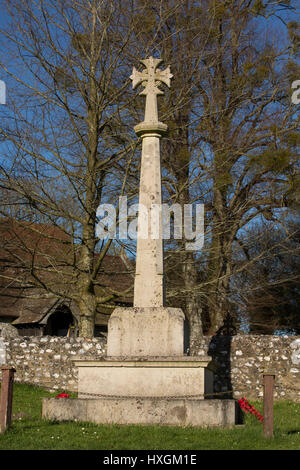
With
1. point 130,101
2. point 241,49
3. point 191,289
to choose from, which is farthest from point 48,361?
point 241,49

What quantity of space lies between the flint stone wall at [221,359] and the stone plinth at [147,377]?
474 cm

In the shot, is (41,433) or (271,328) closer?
(41,433)

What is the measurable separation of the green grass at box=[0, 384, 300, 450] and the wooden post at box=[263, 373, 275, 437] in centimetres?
11

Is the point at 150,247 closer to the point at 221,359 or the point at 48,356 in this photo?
the point at 221,359

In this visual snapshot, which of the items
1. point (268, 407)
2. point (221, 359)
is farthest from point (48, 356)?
point (268, 407)

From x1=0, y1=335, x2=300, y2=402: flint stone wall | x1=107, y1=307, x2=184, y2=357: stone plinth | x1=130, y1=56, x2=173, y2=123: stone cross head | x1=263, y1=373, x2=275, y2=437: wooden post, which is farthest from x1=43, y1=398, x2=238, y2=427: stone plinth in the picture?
x1=0, y1=335, x2=300, y2=402: flint stone wall

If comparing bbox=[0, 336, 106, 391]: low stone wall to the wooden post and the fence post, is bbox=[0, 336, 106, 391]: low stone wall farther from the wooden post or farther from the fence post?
the wooden post

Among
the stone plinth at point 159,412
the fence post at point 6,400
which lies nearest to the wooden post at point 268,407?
the stone plinth at point 159,412

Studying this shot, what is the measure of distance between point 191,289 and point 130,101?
5.00m

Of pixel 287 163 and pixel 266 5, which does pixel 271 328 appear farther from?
pixel 266 5

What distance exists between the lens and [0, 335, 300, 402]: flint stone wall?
A: 12.8 meters

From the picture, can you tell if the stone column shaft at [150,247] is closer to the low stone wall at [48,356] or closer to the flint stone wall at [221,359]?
the flint stone wall at [221,359]

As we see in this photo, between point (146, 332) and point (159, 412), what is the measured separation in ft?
3.85

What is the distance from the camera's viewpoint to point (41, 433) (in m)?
6.84
